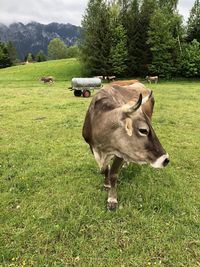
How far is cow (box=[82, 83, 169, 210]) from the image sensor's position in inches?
138

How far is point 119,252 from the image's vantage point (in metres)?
3.84

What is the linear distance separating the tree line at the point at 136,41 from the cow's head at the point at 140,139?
101 ft

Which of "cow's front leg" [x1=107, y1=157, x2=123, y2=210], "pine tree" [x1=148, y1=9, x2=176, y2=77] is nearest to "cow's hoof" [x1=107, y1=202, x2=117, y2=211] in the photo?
A: "cow's front leg" [x1=107, y1=157, x2=123, y2=210]

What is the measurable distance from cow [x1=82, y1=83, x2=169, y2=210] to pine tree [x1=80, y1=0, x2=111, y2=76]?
30.4m

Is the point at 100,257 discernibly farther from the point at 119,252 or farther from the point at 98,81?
the point at 98,81

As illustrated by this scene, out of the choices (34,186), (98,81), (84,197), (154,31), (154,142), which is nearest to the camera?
(154,142)

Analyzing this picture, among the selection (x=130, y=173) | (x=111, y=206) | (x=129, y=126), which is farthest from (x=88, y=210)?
(x=129, y=126)

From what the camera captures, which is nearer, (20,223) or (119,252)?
(119,252)

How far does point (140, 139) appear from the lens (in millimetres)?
3537

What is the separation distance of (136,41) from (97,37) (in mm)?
4926

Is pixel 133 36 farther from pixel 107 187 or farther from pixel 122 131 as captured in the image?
pixel 122 131

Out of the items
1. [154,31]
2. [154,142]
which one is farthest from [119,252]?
[154,31]

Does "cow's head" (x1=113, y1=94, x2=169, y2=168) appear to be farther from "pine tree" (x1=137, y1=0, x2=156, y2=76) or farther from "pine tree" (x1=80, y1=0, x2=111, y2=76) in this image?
"pine tree" (x1=137, y1=0, x2=156, y2=76)

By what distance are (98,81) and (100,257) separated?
51.7ft
